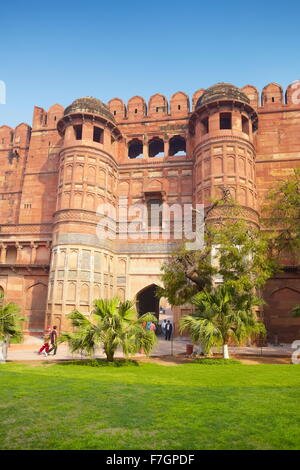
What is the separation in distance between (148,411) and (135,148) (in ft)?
80.6

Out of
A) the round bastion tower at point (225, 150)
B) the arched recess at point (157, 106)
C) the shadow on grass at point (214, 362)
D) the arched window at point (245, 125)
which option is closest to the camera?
the shadow on grass at point (214, 362)

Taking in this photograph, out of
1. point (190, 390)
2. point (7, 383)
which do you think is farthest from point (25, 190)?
point (190, 390)

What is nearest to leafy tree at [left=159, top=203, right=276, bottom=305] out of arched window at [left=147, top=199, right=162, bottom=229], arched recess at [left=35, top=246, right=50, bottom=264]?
arched window at [left=147, top=199, right=162, bottom=229]

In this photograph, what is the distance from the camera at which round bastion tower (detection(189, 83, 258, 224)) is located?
21.8 m

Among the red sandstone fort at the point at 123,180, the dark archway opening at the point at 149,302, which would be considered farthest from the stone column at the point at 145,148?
the dark archway opening at the point at 149,302

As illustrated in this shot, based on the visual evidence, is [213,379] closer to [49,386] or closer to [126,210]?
[49,386]

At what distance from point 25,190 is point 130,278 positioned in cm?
1052

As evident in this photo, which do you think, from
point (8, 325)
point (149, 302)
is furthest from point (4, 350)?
point (149, 302)

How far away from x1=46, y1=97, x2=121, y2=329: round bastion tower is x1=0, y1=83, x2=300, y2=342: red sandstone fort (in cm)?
6

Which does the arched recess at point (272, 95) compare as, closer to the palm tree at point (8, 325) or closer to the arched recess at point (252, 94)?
the arched recess at point (252, 94)

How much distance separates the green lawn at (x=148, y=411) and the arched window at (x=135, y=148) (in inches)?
800

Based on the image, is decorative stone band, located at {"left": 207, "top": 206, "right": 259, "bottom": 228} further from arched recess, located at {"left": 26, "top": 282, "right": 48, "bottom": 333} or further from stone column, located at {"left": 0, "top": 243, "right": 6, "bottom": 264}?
stone column, located at {"left": 0, "top": 243, "right": 6, "bottom": 264}

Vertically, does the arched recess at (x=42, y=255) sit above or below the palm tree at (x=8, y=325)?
above

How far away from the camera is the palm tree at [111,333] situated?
11.7m
